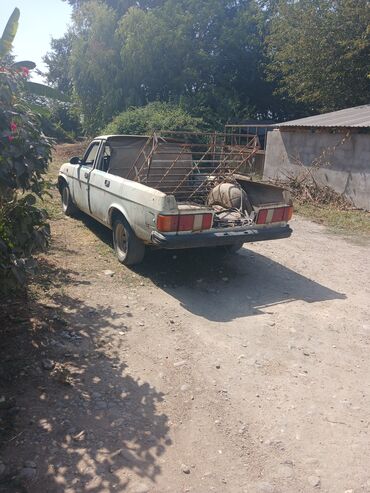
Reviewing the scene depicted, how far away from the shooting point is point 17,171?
9.75 ft

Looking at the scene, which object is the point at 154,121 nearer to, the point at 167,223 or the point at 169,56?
the point at 169,56

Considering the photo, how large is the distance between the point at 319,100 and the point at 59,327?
17.5 m

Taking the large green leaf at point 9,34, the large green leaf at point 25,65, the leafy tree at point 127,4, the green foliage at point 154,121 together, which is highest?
the leafy tree at point 127,4

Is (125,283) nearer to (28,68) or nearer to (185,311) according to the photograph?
(185,311)

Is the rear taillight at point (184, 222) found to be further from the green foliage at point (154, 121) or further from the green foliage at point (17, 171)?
the green foliage at point (154, 121)

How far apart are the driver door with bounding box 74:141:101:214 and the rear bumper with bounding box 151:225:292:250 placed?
2.45 meters

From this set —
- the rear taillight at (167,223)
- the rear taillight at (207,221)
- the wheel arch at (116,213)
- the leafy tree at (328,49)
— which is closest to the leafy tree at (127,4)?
the leafy tree at (328,49)

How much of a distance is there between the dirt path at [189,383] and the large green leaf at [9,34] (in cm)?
→ 233

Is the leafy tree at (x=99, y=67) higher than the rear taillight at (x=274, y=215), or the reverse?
the leafy tree at (x=99, y=67)

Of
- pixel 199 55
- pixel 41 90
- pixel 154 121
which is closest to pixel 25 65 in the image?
pixel 41 90

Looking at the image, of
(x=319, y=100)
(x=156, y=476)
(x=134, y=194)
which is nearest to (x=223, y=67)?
(x=319, y=100)

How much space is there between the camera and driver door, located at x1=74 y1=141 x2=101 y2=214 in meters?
6.91

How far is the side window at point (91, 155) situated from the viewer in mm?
7062

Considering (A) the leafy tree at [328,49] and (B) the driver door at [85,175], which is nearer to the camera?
(B) the driver door at [85,175]
